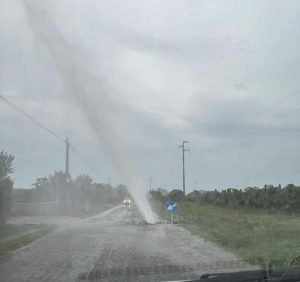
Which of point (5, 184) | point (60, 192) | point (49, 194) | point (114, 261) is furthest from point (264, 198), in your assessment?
point (114, 261)

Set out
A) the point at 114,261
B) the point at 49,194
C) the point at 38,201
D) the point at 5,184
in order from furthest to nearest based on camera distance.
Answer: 1. the point at 49,194
2. the point at 38,201
3. the point at 5,184
4. the point at 114,261

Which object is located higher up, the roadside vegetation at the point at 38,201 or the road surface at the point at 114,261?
the roadside vegetation at the point at 38,201

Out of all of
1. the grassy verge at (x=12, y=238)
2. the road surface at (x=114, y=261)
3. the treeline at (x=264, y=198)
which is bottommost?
the road surface at (x=114, y=261)

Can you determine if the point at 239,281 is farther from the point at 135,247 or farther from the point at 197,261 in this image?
the point at 135,247

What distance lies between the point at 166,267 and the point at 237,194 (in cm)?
5241

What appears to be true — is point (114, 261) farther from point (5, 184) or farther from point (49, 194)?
point (49, 194)

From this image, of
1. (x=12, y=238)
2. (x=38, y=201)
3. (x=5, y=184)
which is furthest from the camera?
(x=38, y=201)

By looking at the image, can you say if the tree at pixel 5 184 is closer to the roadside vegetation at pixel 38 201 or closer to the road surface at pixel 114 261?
the roadside vegetation at pixel 38 201

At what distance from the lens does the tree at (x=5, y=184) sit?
29219mm

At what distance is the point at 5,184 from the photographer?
1163 inches

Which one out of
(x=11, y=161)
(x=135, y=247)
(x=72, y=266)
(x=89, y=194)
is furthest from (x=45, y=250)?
(x=89, y=194)

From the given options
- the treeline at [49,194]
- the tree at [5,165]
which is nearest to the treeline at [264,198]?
the treeline at [49,194]

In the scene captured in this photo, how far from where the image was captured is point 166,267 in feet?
39.8

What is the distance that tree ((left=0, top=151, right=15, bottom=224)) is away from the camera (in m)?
29.2
